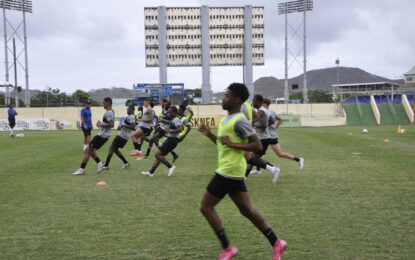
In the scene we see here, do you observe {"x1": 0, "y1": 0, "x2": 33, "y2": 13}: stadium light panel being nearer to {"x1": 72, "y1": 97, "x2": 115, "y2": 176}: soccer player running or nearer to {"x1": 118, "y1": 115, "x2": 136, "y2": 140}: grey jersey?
{"x1": 118, "y1": 115, "x2": 136, "y2": 140}: grey jersey

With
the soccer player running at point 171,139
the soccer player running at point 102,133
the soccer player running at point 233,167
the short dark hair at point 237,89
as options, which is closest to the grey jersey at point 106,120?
the soccer player running at point 102,133

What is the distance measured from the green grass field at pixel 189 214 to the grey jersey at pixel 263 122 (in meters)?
1.13

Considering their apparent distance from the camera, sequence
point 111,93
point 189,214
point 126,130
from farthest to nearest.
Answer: point 111,93
point 126,130
point 189,214

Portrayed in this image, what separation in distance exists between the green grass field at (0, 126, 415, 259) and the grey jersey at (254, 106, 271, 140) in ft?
3.71

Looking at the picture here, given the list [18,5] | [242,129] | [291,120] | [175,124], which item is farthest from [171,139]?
[18,5]

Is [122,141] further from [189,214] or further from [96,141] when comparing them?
[189,214]

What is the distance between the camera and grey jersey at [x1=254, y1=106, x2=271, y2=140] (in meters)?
8.33

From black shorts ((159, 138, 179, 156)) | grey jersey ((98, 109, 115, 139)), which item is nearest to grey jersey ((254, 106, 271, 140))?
black shorts ((159, 138, 179, 156))

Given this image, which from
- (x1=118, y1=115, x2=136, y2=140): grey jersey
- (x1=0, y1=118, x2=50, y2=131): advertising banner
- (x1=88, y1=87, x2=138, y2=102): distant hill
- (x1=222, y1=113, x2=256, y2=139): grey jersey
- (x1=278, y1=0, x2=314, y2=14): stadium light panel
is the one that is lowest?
(x1=0, y1=118, x2=50, y2=131): advertising banner

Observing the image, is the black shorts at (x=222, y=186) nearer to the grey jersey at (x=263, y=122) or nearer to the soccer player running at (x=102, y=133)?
the grey jersey at (x=263, y=122)

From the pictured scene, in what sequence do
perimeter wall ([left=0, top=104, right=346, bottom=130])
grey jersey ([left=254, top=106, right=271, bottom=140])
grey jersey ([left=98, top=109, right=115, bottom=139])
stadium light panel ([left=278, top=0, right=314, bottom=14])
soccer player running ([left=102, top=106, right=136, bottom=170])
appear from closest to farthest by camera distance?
grey jersey ([left=254, top=106, right=271, bottom=140]) → grey jersey ([left=98, top=109, right=115, bottom=139]) → soccer player running ([left=102, top=106, right=136, bottom=170]) → perimeter wall ([left=0, top=104, right=346, bottom=130]) → stadium light panel ([left=278, top=0, right=314, bottom=14])

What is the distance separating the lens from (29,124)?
114 ft

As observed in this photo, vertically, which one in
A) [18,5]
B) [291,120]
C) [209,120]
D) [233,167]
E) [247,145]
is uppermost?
[18,5]

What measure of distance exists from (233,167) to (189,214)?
91.6 inches
